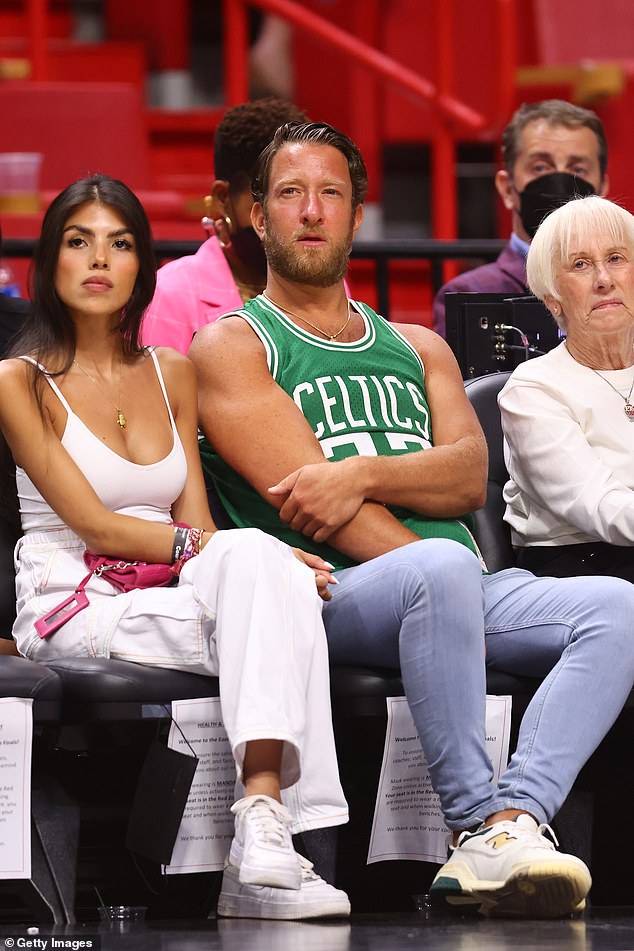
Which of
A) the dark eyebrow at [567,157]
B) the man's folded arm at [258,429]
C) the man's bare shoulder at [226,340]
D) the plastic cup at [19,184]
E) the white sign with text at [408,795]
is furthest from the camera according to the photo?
the plastic cup at [19,184]

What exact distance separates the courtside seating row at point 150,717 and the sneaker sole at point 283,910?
0.23 metres

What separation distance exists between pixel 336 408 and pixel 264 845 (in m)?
0.85

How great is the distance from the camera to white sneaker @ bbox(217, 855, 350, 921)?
2.07 meters

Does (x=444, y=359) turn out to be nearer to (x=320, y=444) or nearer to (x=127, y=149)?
(x=320, y=444)

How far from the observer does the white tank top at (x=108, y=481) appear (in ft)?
8.13

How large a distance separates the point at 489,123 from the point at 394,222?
0.66 meters

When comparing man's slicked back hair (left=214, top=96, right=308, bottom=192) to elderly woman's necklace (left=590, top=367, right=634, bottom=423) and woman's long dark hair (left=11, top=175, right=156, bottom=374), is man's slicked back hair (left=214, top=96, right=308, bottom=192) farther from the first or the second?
elderly woman's necklace (left=590, top=367, right=634, bottom=423)

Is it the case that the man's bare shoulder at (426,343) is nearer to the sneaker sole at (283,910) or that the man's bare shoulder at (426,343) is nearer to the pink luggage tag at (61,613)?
the pink luggage tag at (61,613)

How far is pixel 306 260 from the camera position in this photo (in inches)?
108

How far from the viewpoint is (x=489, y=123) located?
17.6 feet

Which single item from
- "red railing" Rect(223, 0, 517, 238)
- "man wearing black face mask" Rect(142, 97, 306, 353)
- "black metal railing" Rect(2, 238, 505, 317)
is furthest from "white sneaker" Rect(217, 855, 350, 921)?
"red railing" Rect(223, 0, 517, 238)

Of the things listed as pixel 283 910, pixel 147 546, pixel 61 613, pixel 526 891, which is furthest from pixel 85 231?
pixel 526 891

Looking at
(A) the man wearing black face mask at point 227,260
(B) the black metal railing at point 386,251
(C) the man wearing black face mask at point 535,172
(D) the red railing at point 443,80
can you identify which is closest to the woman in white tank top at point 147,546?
(A) the man wearing black face mask at point 227,260

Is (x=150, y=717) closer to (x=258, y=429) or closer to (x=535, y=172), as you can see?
(x=258, y=429)
